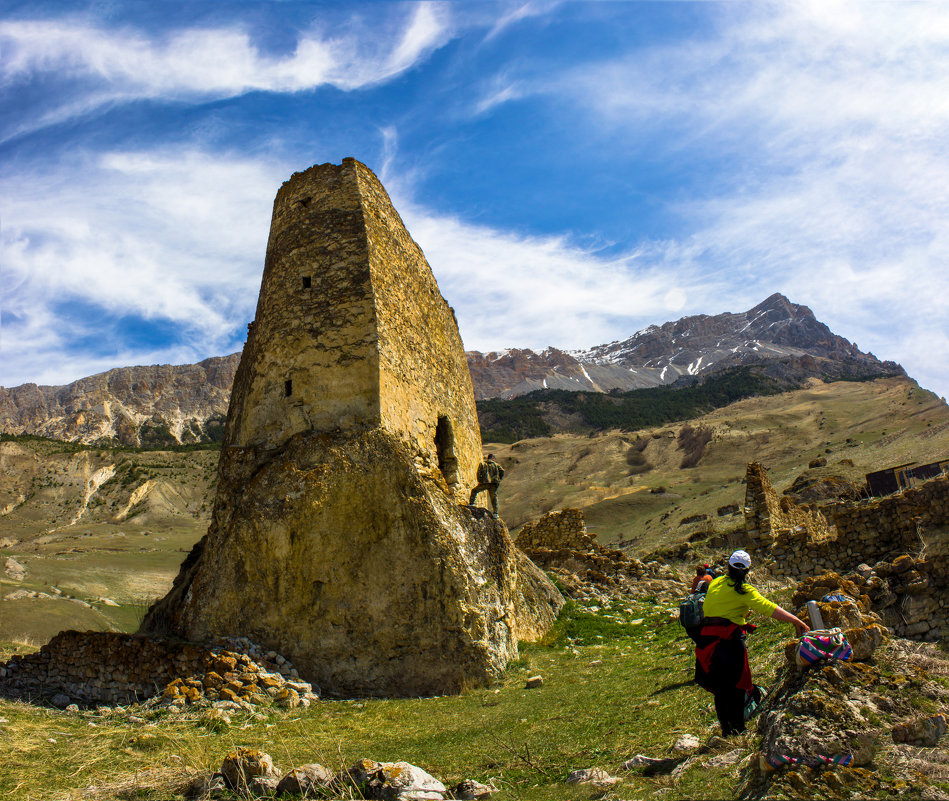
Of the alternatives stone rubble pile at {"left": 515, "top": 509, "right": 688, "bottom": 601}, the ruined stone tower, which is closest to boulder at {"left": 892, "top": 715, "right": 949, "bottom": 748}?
the ruined stone tower

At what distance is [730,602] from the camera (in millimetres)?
5445

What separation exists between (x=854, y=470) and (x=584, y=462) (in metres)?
44.3

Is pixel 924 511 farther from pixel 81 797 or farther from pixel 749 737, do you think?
pixel 81 797

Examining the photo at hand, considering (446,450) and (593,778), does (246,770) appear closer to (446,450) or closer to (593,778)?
(593,778)

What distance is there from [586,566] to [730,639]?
15.1 meters

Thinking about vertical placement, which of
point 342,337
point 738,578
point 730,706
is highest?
point 342,337

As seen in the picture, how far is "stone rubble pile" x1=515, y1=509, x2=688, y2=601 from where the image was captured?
1808 cm

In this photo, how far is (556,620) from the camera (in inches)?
580

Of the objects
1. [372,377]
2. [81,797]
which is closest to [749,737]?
[81,797]

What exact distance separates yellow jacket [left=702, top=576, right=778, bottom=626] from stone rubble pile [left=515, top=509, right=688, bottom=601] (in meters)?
12.0

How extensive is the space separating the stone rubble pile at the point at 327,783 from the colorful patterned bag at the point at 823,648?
8.48 feet

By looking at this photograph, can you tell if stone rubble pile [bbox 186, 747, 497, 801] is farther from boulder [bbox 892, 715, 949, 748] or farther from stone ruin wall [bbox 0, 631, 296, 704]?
stone ruin wall [bbox 0, 631, 296, 704]

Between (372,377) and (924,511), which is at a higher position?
(372,377)

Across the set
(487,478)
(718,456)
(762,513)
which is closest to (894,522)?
(762,513)
